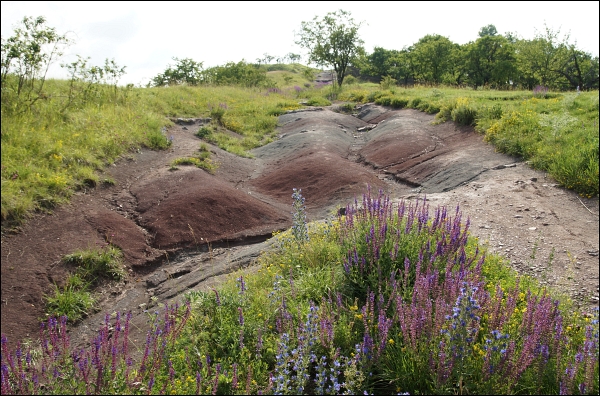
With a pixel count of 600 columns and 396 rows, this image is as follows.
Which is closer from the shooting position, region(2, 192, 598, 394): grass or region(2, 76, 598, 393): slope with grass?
region(2, 192, 598, 394): grass

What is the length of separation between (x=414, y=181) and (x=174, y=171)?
535cm

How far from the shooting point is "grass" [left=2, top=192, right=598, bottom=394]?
8.75 ft

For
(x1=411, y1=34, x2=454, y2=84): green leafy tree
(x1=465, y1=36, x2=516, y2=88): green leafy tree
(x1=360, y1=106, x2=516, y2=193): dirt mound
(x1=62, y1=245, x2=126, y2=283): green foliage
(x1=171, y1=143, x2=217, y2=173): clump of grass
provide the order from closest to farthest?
(x1=62, y1=245, x2=126, y2=283): green foliage
(x1=360, y1=106, x2=516, y2=193): dirt mound
(x1=171, y1=143, x2=217, y2=173): clump of grass
(x1=465, y1=36, x2=516, y2=88): green leafy tree
(x1=411, y1=34, x2=454, y2=84): green leafy tree

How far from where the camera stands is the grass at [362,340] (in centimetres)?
267

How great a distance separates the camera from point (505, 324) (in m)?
3.05

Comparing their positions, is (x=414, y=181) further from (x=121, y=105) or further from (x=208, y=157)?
(x=121, y=105)

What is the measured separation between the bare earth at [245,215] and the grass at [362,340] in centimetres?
111

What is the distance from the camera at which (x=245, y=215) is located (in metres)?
8.03

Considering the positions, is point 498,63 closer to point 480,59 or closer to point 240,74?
point 480,59

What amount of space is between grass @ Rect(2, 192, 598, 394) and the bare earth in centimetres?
111

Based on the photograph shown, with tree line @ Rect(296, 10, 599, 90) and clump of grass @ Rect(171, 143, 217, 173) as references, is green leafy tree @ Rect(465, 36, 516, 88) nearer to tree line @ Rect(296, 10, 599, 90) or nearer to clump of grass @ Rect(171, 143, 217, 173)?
tree line @ Rect(296, 10, 599, 90)

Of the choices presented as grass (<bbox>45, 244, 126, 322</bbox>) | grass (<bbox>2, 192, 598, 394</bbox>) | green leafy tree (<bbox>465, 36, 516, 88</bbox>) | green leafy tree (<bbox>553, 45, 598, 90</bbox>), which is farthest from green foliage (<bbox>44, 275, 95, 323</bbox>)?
green leafy tree (<bbox>465, 36, 516, 88</bbox>)

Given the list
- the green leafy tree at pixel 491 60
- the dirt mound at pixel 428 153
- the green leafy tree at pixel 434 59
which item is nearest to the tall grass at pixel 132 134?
the dirt mound at pixel 428 153

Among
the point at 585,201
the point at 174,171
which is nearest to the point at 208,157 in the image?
the point at 174,171
